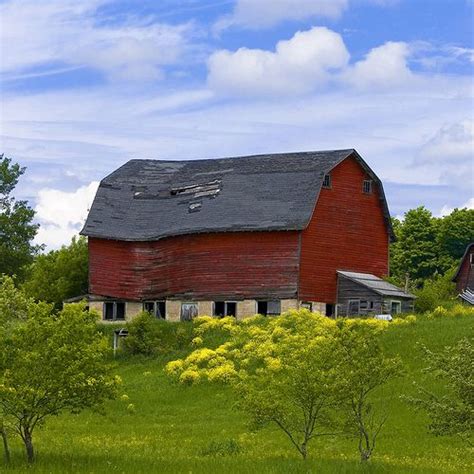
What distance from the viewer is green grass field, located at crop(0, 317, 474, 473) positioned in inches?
1071

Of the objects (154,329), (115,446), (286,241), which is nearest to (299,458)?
(115,446)

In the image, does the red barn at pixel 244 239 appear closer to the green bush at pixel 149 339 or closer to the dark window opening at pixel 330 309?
the dark window opening at pixel 330 309

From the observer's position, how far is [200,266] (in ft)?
220

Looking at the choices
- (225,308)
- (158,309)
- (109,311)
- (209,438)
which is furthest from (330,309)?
(209,438)

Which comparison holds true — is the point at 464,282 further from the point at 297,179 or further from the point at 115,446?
the point at 115,446

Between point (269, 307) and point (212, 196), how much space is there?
29.9ft

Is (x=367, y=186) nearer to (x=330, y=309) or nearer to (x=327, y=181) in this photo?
(x=327, y=181)

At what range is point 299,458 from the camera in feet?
95.8

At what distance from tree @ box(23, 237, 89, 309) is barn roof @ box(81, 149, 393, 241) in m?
7.08

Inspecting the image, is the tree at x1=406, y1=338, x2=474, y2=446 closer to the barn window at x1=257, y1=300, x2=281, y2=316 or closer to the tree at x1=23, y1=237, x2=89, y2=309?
the barn window at x1=257, y1=300, x2=281, y2=316

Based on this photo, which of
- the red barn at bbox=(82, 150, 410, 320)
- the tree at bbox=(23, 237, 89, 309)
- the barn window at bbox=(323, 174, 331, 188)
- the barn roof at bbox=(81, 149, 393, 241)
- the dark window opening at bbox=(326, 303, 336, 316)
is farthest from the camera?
the tree at bbox=(23, 237, 89, 309)

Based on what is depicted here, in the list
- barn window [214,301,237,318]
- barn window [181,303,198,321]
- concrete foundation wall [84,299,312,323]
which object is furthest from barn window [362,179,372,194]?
barn window [181,303,198,321]

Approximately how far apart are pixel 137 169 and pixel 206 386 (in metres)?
34.8

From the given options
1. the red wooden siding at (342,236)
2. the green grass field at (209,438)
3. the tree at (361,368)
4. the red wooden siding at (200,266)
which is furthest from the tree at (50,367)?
the red wooden siding at (342,236)
